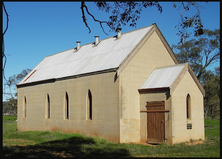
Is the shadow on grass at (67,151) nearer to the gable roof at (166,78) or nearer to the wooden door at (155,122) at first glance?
the wooden door at (155,122)

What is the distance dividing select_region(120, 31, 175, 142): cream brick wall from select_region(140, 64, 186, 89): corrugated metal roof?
19.3 inches

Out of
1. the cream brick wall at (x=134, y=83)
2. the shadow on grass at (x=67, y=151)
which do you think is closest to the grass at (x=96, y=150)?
the shadow on grass at (x=67, y=151)

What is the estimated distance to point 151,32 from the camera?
2553 centimetres

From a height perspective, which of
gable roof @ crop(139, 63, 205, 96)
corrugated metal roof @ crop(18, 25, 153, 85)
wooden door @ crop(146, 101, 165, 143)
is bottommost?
wooden door @ crop(146, 101, 165, 143)

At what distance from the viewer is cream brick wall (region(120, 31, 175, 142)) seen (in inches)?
896

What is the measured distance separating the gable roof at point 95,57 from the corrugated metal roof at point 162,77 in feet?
7.63

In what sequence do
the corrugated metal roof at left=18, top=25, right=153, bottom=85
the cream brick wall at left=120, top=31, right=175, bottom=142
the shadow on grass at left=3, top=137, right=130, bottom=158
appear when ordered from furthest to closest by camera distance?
1. the corrugated metal roof at left=18, top=25, right=153, bottom=85
2. the cream brick wall at left=120, top=31, right=175, bottom=142
3. the shadow on grass at left=3, top=137, right=130, bottom=158

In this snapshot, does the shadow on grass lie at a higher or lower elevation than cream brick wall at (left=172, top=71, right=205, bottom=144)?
lower

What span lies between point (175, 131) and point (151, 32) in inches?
327

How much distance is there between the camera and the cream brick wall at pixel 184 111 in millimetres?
21766

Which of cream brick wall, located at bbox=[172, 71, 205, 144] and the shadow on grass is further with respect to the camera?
cream brick wall, located at bbox=[172, 71, 205, 144]

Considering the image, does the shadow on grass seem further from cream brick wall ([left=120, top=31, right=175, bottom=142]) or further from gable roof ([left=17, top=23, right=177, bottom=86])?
gable roof ([left=17, top=23, right=177, bottom=86])

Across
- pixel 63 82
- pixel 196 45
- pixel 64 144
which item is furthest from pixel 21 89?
pixel 196 45

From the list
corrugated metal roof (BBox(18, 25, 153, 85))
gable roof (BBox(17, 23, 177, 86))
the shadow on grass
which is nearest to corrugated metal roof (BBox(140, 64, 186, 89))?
gable roof (BBox(17, 23, 177, 86))
